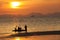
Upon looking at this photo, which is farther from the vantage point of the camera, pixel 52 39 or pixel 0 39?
pixel 0 39

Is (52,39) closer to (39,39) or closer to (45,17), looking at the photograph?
(39,39)

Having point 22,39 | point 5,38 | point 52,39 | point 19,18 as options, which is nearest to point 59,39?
point 52,39

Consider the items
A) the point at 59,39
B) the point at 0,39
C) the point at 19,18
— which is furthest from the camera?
the point at 19,18

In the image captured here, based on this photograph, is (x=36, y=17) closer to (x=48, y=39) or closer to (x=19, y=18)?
(x=19, y=18)

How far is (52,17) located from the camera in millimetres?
102438

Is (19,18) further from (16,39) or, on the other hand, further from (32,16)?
(16,39)

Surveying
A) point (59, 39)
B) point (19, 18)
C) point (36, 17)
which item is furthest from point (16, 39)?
point (36, 17)

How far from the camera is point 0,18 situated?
4045 inches

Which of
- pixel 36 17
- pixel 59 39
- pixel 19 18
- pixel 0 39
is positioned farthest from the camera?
pixel 36 17

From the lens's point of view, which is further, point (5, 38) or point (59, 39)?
point (5, 38)

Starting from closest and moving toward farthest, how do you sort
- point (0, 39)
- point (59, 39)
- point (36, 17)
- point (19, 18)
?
point (59, 39)
point (0, 39)
point (19, 18)
point (36, 17)

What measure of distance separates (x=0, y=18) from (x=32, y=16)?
44.9 feet

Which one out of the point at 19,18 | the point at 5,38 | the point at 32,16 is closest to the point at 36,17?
the point at 32,16

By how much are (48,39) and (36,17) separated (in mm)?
71925
